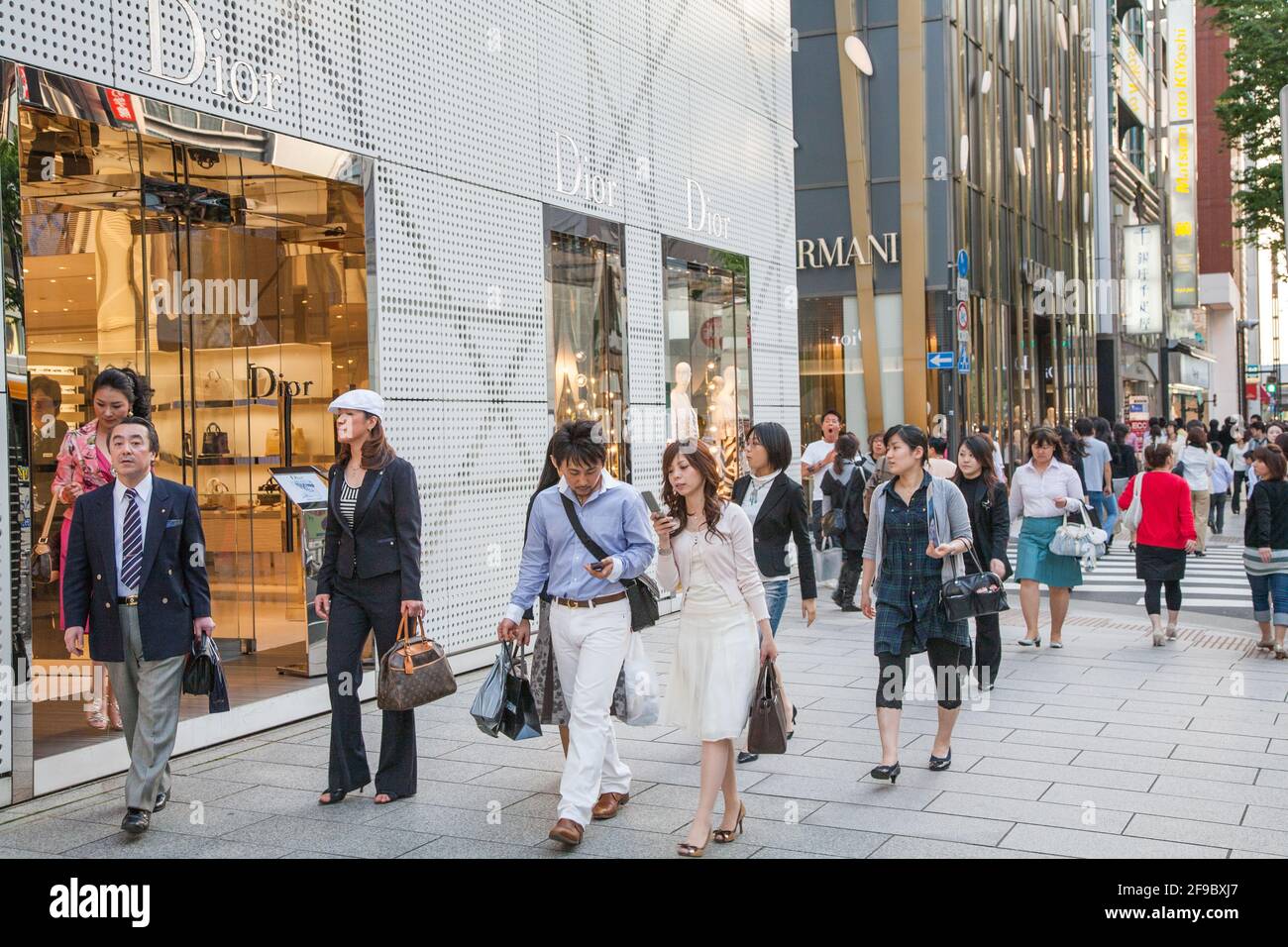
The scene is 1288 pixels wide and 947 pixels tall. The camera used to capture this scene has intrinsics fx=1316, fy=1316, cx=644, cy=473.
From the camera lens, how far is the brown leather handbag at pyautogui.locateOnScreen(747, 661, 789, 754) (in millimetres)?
5410

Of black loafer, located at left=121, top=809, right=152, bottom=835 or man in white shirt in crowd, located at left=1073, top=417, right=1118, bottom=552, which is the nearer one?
black loafer, located at left=121, top=809, right=152, bottom=835

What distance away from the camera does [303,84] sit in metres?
8.27

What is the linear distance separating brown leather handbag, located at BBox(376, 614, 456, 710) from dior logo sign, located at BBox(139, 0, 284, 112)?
3493 mm

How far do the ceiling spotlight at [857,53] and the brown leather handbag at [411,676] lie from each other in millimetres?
21754

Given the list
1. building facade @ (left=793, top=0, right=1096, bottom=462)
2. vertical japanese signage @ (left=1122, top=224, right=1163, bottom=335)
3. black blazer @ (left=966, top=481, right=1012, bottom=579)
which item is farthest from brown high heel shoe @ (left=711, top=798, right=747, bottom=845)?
vertical japanese signage @ (left=1122, top=224, right=1163, bottom=335)

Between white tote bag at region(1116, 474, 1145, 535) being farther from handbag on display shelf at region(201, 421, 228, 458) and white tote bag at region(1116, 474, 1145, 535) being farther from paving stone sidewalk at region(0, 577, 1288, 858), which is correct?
handbag on display shelf at region(201, 421, 228, 458)

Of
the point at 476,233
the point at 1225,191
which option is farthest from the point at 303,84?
the point at 1225,191

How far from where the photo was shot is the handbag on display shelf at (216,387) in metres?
9.85

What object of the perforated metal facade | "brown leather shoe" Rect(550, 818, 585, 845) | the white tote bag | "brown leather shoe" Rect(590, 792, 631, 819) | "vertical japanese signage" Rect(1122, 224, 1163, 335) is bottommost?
"brown leather shoe" Rect(590, 792, 631, 819)

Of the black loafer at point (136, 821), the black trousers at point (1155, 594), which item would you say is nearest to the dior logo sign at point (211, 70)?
the black loafer at point (136, 821)

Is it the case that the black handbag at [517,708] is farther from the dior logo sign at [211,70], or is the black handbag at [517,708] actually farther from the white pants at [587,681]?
the dior logo sign at [211,70]

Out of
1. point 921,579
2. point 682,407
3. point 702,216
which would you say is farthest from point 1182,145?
point 921,579

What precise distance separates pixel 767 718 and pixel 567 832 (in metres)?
0.94
